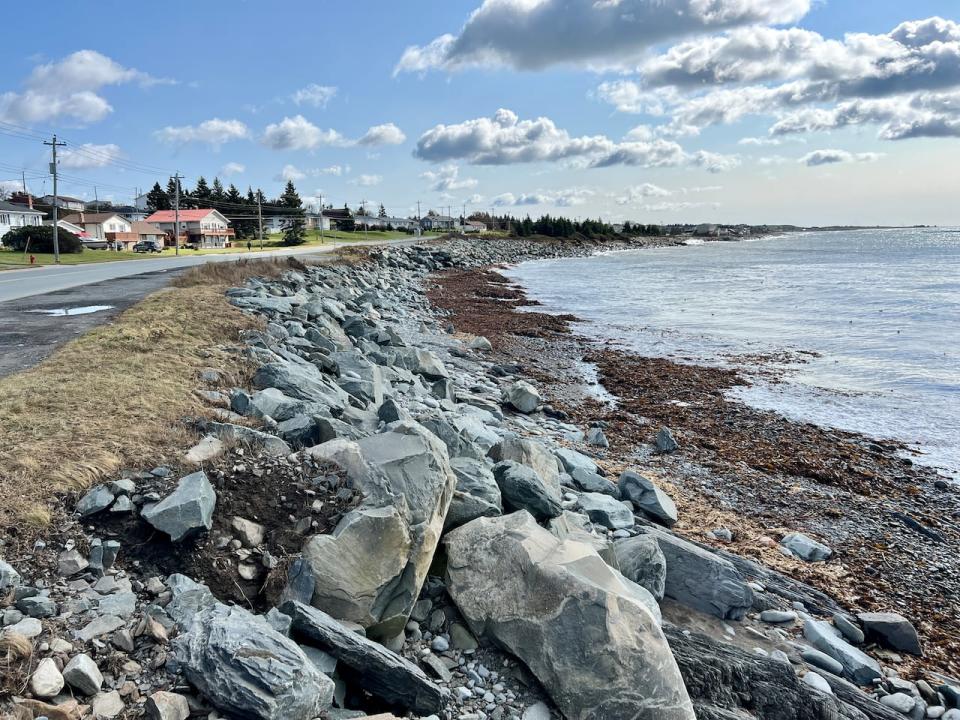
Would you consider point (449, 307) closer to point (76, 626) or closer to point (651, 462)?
point (651, 462)

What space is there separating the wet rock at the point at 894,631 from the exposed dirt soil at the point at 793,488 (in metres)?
0.14

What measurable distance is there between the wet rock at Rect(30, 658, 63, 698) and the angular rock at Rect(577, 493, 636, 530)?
486 centimetres

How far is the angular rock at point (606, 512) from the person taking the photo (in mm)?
6656

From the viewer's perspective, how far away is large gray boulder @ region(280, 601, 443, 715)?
366cm

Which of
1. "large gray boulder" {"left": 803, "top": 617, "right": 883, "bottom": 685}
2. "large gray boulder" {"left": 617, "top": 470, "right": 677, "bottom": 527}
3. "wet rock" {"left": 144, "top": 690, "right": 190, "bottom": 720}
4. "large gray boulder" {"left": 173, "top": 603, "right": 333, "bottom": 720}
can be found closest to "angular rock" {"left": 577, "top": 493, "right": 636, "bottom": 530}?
"large gray boulder" {"left": 617, "top": 470, "right": 677, "bottom": 527}

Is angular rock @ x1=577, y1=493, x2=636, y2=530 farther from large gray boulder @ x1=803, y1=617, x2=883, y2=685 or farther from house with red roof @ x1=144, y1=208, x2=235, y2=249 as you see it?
house with red roof @ x1=144, y1=208, x2=235, y2=249

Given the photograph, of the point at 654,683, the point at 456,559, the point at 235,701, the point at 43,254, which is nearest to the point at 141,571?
the point at 235,701

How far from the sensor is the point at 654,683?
12.4 ft

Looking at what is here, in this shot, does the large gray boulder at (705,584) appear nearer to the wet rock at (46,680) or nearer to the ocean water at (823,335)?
the wet rock at (46,680)

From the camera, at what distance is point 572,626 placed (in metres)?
3.94

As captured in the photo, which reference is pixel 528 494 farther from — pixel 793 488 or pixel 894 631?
pixel 793 488

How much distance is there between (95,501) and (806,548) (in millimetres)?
7250

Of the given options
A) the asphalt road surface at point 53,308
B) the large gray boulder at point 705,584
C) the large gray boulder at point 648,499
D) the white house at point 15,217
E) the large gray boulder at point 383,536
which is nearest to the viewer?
the large gray boulder at point 383,536

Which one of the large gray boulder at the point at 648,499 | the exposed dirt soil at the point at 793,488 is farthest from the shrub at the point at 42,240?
the large gray boulder at the point at 648,499
